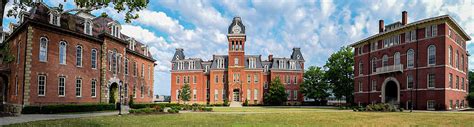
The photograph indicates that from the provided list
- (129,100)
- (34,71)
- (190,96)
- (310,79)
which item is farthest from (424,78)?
(190,96)

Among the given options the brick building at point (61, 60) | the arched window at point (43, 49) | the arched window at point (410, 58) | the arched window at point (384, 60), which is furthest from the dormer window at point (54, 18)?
the arched window at point (384, 60)

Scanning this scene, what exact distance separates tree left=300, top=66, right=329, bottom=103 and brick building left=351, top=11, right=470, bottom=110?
14.0 meters

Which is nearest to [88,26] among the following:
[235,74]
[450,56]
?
[235,74]

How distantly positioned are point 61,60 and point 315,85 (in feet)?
148

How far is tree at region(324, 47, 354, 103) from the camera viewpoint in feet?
190

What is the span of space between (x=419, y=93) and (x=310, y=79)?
88.3 ft

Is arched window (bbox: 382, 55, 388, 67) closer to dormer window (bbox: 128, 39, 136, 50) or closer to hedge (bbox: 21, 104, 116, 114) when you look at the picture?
dormer window (bbox: 128, 39, 136, 50)

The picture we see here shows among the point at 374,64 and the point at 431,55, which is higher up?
the point at 431,55

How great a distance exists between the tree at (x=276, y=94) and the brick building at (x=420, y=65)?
1903 centimetres

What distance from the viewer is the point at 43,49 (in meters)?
27.5

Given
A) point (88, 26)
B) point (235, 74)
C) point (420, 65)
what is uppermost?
point (88, 26)

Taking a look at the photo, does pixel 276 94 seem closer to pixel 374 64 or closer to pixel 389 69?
pixel 374 64

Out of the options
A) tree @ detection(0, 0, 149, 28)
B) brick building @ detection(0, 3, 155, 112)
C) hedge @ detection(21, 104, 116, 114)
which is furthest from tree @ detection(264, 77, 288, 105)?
tree @ detection(0, 0, 149, 28)

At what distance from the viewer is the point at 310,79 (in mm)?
64062
